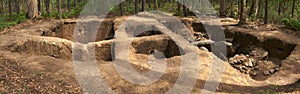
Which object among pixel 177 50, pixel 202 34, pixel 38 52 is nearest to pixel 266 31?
pixel 202 34

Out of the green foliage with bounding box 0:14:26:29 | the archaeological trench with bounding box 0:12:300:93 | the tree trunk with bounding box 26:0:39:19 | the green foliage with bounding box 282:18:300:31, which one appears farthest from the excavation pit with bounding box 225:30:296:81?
the green foliage with bounding box 0:14:26:29

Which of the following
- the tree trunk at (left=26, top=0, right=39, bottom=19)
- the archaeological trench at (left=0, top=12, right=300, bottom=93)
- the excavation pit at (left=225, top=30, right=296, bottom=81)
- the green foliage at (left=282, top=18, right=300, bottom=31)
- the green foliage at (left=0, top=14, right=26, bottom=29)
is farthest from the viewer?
the tree trunk at (left=26, top=0, right=39, bottom=19)

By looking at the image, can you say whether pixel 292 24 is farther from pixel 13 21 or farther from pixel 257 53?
pixel 13 21

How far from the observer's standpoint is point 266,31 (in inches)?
787

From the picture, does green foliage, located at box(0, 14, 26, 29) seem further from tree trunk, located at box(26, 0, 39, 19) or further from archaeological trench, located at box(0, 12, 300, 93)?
archaeological trench, located at box(0, 12, 300, 93)

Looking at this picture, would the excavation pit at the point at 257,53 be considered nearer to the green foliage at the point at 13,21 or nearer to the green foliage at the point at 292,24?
the green foliage at the point at 292,24

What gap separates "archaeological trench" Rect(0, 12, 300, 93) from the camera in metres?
11.3

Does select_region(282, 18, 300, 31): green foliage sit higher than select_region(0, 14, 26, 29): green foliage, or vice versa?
select_region(282, 18, 300, 31): green foliage

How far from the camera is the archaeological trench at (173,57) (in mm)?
11320

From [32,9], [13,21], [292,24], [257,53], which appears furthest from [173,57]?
[13,21]

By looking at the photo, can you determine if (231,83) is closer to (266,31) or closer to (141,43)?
(141,43)

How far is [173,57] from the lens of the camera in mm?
14203

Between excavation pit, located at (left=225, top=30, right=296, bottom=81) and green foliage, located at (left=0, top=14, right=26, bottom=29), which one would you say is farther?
green foliage, located at (left=0, top=14, right=26, bottom=29)

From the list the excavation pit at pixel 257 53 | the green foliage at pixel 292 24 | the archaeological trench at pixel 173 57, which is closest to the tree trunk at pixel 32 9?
the archaeological trench at pixel 173 57
